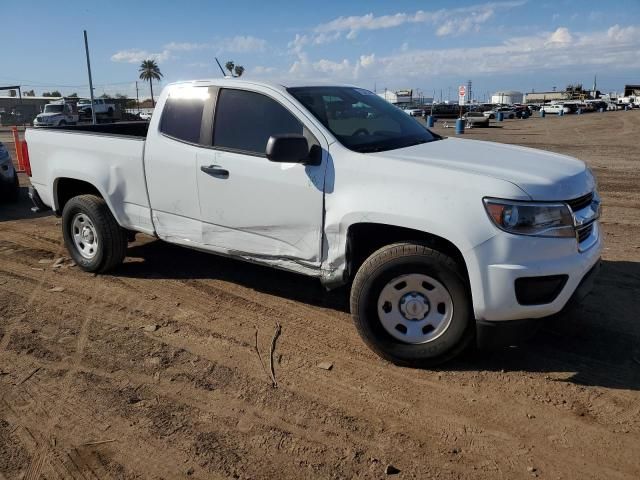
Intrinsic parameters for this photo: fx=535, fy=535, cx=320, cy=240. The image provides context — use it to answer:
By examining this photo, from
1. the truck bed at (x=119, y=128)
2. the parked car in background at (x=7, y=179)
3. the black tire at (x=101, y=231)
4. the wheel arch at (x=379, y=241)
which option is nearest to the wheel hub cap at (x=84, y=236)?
the black tire at (x=101, y=231)

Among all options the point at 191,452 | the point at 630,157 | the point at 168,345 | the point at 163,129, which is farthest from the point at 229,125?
the point at 630,157

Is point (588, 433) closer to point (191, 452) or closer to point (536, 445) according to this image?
point (536, 445)

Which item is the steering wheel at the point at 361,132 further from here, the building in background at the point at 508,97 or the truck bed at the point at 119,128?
the building in background at the point at 508,97

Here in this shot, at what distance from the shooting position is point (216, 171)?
4.23m

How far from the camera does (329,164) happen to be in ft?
12.2

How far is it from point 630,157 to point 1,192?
15.5 m

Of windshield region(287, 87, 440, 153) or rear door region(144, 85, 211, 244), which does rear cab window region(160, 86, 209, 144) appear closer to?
rear door region(144, 85, 211, 244)

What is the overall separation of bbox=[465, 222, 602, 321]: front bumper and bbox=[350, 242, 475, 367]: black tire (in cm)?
14

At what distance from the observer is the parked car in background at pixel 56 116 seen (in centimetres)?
3525

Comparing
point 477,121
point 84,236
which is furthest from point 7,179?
point 477,121

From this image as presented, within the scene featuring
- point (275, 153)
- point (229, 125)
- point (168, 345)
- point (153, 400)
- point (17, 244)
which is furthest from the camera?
point (17, 244)

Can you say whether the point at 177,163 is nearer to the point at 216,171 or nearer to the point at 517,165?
the point at 216,171

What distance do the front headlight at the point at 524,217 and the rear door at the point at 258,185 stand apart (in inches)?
46.9

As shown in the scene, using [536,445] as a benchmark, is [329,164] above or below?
above
